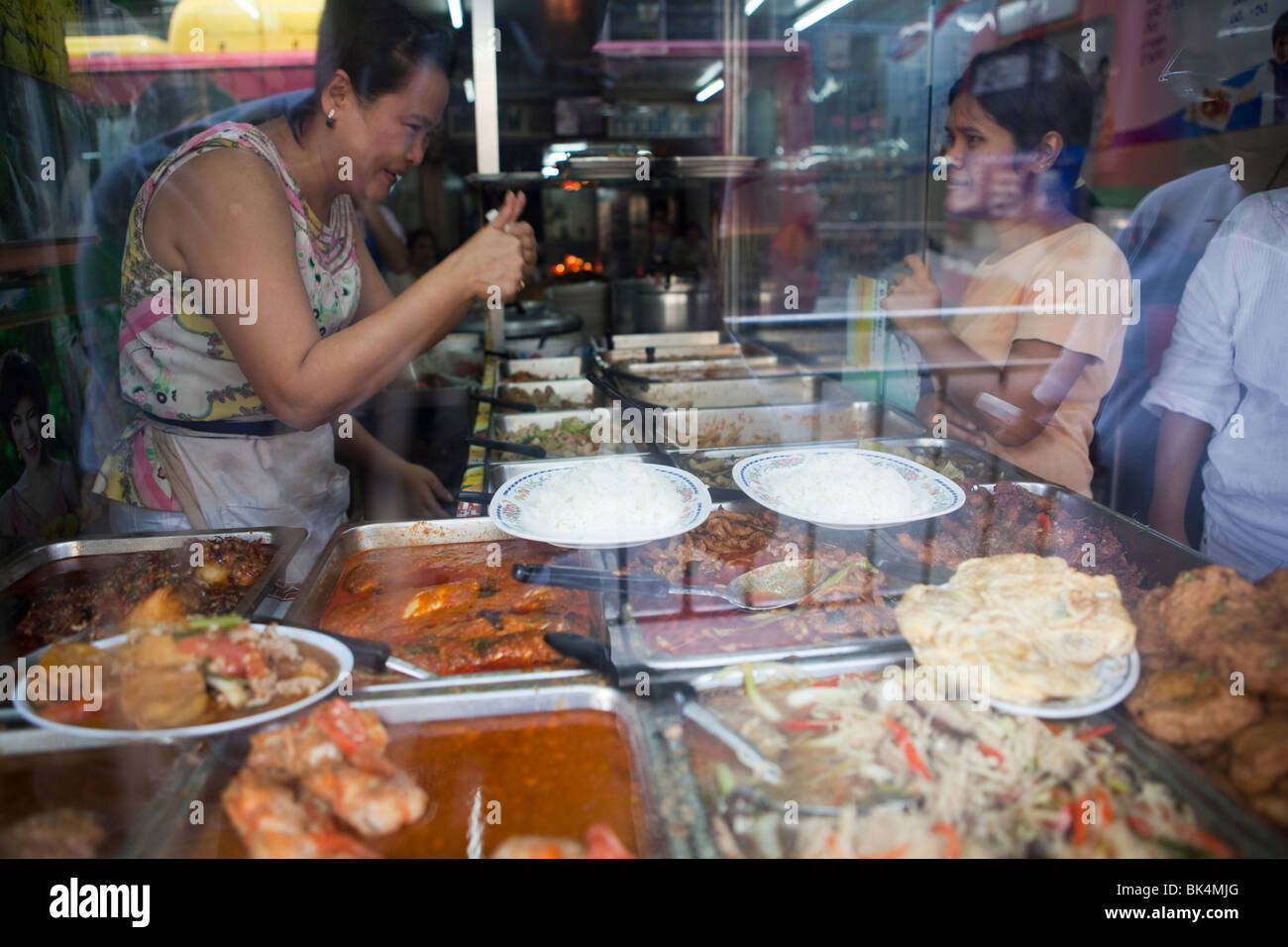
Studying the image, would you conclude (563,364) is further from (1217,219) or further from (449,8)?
(1217,219)

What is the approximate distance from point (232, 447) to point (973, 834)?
236cm

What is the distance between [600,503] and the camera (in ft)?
6.86

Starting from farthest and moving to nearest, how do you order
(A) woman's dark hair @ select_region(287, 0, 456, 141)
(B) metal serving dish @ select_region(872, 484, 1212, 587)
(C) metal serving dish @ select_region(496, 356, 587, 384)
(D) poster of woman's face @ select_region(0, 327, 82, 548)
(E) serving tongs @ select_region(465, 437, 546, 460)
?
(C) metal serving dish @ select_region(496, 356, 587, 384) < (E) serving tongs @ select_region(465, 437, 546, 460) < (D) poster of woman's face @ select_region(0, 327, 82, 548) < (A) woman's dark hair @ select_region(287, 0, 456, 141) < (B) metal serving dish @ select_region(872, 484, 1212, 587)

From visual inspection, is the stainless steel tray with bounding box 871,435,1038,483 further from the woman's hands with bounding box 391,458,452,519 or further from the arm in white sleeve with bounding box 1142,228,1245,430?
the woman's hands with bounding box 391,458,452,519

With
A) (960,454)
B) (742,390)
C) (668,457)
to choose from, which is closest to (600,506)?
(668,457)

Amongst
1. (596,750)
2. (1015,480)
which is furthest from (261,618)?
(1015,480)

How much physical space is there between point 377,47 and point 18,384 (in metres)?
1.74

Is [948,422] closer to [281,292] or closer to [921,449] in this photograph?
[921,449]

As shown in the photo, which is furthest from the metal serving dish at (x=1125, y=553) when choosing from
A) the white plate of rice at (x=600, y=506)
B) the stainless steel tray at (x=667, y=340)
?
the stainless steel tray at (x=667, y=340)

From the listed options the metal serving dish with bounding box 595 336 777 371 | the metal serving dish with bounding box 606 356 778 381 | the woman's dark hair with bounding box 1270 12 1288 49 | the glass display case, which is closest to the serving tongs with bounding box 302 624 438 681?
the glass display case

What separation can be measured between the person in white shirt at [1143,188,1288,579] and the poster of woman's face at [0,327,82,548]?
3744mm

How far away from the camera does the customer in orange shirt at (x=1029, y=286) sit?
2738mm

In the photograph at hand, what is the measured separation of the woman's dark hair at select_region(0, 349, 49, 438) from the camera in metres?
2.69

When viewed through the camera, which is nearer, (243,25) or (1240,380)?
(1240,380)
